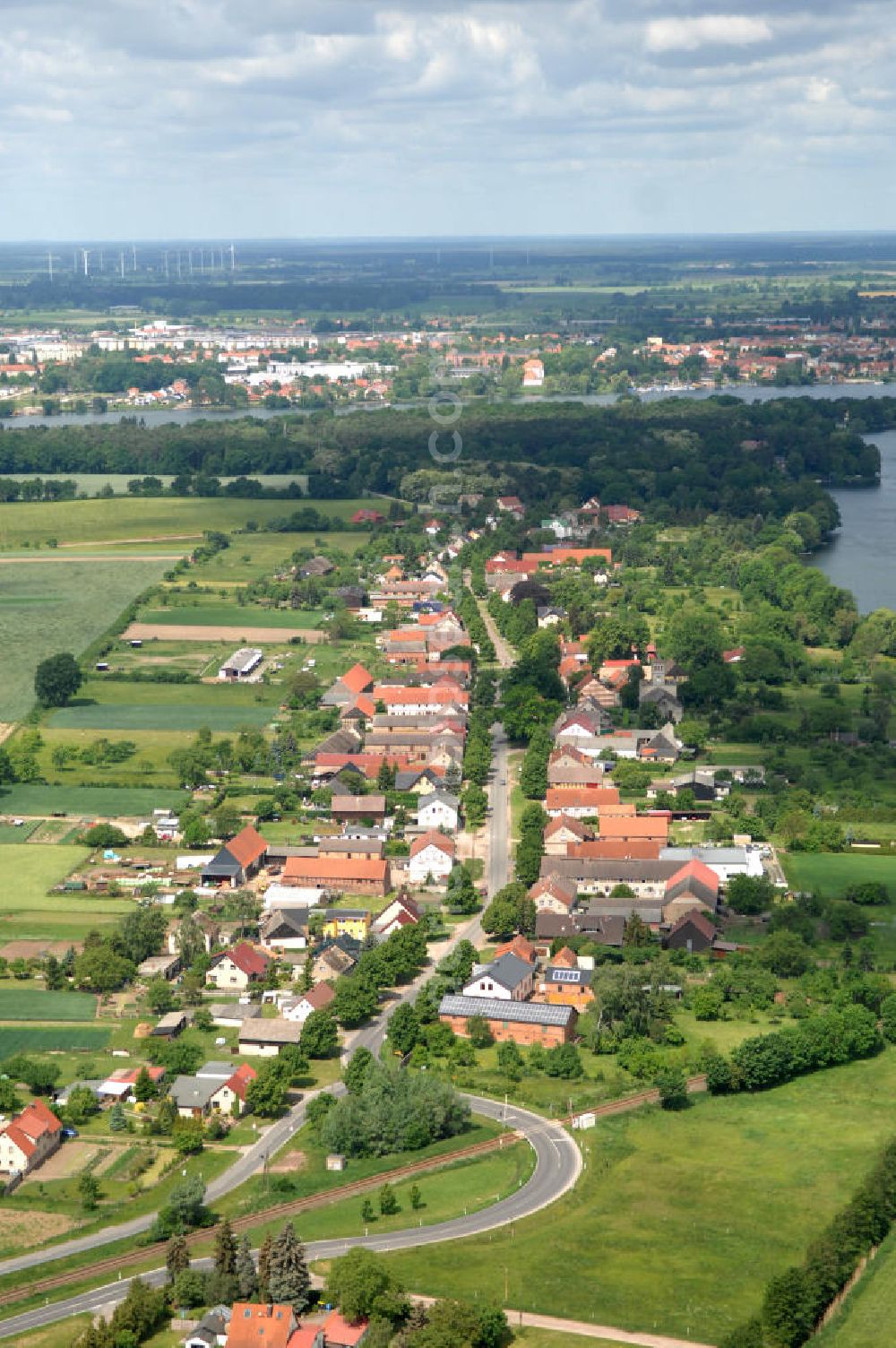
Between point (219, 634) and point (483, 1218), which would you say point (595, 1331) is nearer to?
point (483, 1218)

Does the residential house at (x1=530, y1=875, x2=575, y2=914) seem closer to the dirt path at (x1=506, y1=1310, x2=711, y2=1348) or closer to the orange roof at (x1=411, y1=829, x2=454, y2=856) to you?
the orange roof at (x1=411, y1=829, x2=454, y2=856)

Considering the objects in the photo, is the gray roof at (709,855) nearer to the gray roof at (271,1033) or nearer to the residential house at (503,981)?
the residential house at (503,981)

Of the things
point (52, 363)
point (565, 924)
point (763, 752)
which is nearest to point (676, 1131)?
point (565, 924)

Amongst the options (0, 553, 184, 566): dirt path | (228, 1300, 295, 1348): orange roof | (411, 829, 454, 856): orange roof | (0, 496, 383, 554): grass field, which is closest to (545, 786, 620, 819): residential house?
(411, 829, 454, 856): orange roof

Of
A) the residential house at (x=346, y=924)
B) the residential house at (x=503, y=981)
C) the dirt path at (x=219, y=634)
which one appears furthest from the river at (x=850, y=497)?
the residential house at (x=503, y=981)

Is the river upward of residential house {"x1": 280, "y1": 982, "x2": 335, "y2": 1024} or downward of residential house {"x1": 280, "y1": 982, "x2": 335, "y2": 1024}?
upward

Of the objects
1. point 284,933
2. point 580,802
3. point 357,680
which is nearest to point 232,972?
point 284,933
